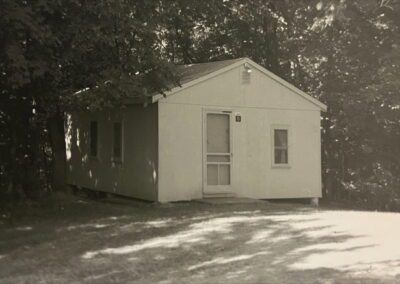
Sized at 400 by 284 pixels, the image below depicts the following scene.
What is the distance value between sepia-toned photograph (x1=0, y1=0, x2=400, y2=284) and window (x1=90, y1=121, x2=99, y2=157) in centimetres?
6

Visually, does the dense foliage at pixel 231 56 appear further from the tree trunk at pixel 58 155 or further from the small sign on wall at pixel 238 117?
the small sign on wall at pixel 238 117

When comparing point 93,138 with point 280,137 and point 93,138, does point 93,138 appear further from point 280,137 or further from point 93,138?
point 280,137

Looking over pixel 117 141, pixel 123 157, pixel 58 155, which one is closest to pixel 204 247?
pixel 123 157

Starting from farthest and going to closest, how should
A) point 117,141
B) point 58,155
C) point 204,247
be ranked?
point 58,155 < point 117,141 < point 204,247

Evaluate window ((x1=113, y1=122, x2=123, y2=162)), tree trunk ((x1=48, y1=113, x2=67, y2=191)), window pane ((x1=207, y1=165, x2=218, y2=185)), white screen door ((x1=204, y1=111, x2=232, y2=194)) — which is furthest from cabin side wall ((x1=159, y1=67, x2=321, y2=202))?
tree trunk ((x1=48, y1=113, x2=67, y2=191))

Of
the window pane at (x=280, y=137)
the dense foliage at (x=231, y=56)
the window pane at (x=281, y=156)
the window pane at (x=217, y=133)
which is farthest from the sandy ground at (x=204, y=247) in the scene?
the window pane at (x=280, y=137)

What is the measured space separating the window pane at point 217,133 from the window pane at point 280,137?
1.53m

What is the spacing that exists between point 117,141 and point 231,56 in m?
9.48

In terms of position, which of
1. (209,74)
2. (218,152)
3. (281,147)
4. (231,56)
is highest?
(231,56)

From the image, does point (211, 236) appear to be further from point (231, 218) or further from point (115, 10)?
point (115, 10)

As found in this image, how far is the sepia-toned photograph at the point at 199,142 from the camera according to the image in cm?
909

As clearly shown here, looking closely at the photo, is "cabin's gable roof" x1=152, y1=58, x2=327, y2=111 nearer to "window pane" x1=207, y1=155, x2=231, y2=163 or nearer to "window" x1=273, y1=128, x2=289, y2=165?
"window" x1=273, y1=128, x2=289, y2=165

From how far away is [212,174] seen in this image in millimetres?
16109

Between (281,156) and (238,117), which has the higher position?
(238,117)
